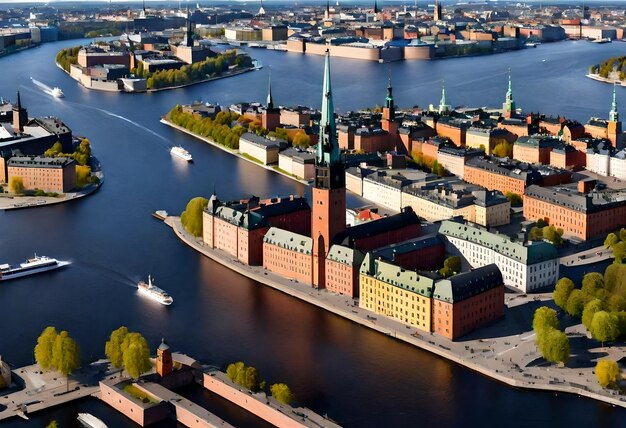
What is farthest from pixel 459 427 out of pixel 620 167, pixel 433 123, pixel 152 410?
pixel 433 123

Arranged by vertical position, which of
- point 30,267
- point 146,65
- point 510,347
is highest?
point 146,65

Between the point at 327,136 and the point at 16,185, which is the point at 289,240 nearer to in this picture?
the point at 327,136

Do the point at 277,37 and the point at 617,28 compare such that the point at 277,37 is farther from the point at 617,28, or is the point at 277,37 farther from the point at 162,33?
the point at 617,28

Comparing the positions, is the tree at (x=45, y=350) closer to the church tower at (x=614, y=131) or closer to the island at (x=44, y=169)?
the island at (x=44, y=169)

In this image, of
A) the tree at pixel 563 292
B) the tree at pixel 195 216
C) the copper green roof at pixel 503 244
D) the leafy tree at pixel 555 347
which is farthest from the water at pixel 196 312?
the copper green roof at pixel 503 244

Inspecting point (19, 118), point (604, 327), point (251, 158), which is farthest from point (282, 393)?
point (19, 118)

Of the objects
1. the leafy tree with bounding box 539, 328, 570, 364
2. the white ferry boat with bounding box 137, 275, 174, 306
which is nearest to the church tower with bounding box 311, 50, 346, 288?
the white ferry boat with bounding box 137, 275, 174, 306

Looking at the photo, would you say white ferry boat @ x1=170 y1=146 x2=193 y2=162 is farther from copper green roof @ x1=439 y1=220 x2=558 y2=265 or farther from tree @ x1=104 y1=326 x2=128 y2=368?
tree @ x1=104 y1=326 x2=128 y2=368
